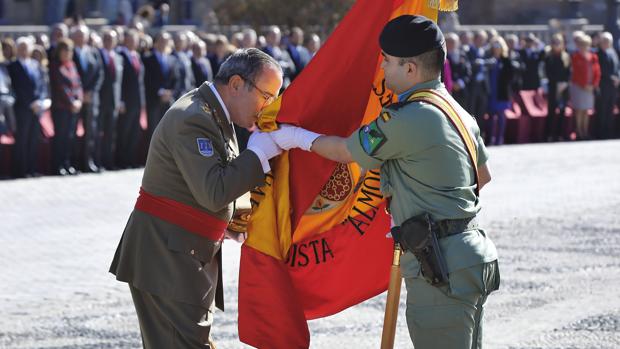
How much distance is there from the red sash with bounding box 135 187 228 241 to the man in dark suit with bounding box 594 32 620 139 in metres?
18.8

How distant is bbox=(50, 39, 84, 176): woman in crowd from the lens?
618 inches

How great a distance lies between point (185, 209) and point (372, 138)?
2.93ft

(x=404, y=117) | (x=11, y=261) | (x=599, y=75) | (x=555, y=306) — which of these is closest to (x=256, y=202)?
(x=404, y=117)

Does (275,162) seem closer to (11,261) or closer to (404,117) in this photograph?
(404,117)

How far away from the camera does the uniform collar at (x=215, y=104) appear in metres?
5.12

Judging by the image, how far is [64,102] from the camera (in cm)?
1587

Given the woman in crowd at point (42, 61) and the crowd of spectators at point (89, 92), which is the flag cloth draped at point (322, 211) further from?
the woman in crowd at point (42, 61)

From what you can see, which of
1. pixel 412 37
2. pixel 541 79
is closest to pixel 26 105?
pixel 541 79

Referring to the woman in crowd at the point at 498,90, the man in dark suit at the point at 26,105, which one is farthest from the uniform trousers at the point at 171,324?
the woman in crowd at the point at 498,90

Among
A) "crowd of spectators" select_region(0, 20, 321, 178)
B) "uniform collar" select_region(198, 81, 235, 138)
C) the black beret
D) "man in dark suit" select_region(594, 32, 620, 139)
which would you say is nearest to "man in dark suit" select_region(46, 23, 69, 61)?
"crowd of spectators" select_region(0, 20, 321, 178)

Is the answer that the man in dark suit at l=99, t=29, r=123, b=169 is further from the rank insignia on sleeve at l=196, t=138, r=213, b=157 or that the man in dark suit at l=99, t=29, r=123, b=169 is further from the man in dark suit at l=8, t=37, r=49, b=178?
the rank insignia on sleeve at l=196, t=138, r=213, b=157

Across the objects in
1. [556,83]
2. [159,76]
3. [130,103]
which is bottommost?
[556,83]

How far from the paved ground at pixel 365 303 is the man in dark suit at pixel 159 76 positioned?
136 centimetres

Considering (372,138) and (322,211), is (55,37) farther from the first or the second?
(372,138)
